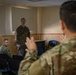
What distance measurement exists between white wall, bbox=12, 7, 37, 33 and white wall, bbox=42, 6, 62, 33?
0.44m

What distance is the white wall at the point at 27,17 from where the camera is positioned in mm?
8891

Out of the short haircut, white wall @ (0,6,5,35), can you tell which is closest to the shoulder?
the short haircut

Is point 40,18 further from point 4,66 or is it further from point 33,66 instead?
point 33,66

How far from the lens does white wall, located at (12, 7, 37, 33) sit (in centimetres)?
889

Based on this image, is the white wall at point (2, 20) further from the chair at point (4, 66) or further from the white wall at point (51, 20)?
the chair at point (4, 66)

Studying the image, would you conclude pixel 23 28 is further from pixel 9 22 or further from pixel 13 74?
pixel 13 74

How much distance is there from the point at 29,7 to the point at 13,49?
1.95m

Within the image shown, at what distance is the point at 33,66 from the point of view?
3.57 feet

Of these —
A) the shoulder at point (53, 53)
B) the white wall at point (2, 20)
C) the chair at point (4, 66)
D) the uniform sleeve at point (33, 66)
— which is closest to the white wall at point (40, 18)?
the white wall at point (2, 20)

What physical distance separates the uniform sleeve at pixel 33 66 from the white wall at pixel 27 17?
25.4 feet

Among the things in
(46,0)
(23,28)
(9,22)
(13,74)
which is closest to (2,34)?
(9,22)

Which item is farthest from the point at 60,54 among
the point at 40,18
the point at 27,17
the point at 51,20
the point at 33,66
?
the point at 40,18

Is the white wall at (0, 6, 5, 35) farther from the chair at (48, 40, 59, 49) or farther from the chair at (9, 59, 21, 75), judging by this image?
the chair at (9, 59, 21, 75)

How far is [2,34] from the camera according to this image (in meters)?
8.46
